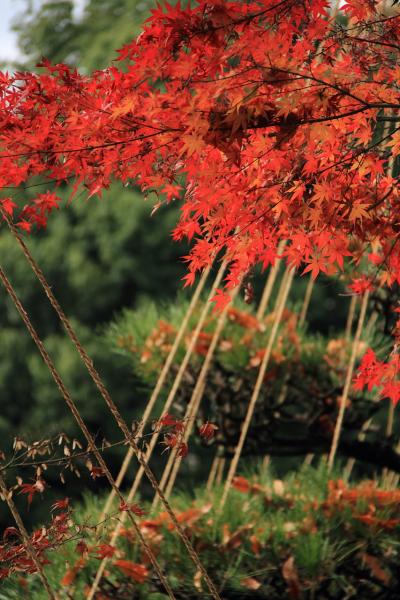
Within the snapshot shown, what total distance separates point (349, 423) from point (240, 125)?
7.97 ft

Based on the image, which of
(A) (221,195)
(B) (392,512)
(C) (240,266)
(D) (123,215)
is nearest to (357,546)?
(B) (392,512)

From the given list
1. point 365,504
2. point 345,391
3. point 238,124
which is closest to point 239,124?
point 238,124

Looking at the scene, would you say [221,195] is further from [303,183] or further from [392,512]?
[392,512]

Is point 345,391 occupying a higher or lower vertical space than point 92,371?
lower

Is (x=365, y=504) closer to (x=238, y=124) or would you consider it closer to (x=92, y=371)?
(x=92, y=371)

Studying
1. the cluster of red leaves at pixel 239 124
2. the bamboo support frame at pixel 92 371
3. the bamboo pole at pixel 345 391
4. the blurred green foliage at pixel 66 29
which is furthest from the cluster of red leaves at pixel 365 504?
the blurred green foliage at pixel 66 29

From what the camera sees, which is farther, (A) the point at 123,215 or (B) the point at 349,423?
(A) the point at 123,215

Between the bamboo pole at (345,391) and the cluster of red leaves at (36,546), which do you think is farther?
the bamboo pole at (345,391)

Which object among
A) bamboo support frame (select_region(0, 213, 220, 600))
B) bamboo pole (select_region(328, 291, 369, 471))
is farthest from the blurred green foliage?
bamboo support frame (select_region(0, 213, 220, 600))

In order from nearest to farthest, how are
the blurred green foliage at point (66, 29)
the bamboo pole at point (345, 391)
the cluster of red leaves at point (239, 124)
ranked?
the cluster of red leaves at point (239, 124) < the bamboo pole at point (345, 391) < the blurred green foliage at point (66, 29)

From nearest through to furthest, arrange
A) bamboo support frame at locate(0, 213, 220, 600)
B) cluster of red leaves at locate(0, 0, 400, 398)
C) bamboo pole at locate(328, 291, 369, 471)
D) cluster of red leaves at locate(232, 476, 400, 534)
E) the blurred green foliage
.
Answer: cluster of red leaves at locate(0, 0, 400, 398) < bamboo support frame at locate(0, 213, 220, 600) < cluster of red leaves at locate(232, 476, 400, 534) < bamboo pole at locate(328, 291, 369, 471) < the blurred green foliage

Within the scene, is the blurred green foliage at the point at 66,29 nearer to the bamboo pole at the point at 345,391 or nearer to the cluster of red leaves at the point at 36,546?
the bamboo pole at the point at 345,391

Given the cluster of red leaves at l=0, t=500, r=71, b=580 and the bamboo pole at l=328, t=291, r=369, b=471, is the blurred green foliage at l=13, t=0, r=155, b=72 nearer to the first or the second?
the bamboo pole at l=328, t=291, r=369, b=471

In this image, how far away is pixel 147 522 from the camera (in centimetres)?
290
